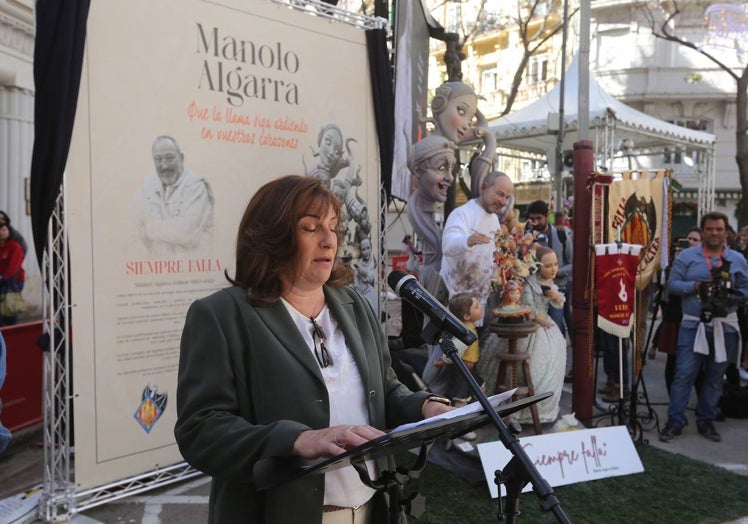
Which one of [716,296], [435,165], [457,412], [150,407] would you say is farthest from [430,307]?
[716,296]

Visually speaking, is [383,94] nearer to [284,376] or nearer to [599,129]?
[284,376]

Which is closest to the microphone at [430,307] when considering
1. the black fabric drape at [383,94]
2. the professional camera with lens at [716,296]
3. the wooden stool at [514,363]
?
the wooden stool at [514,363]

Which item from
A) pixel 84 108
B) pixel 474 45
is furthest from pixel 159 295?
pixel 474 45

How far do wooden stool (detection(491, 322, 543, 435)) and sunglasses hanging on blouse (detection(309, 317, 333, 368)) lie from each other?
3015 millimetres

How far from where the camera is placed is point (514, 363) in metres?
4.58

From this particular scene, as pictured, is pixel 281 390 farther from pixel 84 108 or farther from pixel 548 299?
pixel 548 299

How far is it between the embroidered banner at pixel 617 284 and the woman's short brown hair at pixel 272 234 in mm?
3785

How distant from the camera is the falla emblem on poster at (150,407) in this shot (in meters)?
4.06

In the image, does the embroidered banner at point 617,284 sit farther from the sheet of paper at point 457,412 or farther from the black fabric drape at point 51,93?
the black fabric drape at point 51,93

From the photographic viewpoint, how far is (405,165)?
6.05 m

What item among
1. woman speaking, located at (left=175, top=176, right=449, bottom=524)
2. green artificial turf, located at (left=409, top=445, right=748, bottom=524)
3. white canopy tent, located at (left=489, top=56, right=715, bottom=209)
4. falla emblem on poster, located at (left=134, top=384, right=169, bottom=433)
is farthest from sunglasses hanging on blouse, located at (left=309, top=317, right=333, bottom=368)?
white canopy tent, located at (left=489, top=56, right=715, bottom=209)

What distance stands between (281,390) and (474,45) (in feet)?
104

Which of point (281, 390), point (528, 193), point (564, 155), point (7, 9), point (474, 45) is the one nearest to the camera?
point (281, 390)

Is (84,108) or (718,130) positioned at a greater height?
(718,130)
